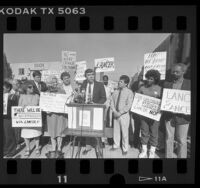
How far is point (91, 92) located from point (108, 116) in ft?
1.41

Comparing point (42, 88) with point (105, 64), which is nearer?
point (105, 64)

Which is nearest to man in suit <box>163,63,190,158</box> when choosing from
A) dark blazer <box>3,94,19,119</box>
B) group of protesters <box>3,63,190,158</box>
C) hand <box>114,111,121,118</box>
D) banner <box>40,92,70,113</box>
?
group of protesters <box>3,63,190,158</box>

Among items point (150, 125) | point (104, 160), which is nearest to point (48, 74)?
point (104, 160)

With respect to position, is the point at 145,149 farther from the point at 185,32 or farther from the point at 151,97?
the point at 185,32

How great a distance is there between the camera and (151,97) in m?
7.77

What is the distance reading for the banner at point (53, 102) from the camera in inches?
305

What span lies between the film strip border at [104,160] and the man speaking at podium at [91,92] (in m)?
0.32

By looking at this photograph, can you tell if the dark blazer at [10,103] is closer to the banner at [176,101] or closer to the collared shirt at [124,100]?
the collared shirt at [124,100]

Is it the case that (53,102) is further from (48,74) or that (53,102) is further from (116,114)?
(116,114)

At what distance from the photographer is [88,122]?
769 centimetres

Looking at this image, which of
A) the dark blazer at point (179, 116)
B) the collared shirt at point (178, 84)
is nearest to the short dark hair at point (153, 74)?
the dark blazer at point (179, 116)

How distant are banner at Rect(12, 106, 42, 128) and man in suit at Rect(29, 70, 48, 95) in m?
0.25

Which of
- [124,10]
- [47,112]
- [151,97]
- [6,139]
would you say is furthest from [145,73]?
[6,139]

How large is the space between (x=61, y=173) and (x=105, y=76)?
1.55 meters
